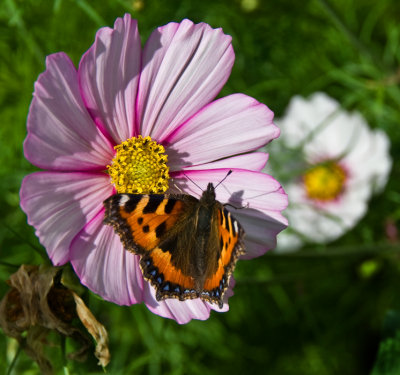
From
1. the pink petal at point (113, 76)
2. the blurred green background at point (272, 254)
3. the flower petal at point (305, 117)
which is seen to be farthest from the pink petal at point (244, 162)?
the flower petal at point (305, 117)

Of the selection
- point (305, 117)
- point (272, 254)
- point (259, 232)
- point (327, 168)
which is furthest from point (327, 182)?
point (259, 232)

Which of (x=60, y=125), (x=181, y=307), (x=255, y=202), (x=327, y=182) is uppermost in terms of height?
(x=60, y=125)

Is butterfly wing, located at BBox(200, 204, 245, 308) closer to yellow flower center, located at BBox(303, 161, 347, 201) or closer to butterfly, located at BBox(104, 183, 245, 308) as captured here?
butterfly, located at BBox(104, 183, 245, 308)

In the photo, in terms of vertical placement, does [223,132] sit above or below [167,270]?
above

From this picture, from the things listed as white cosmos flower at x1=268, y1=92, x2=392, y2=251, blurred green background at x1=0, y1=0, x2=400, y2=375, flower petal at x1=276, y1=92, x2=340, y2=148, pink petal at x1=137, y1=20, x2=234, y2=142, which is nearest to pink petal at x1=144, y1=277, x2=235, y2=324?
pink petal at x1=137, y1=20, x2=234, y2=142

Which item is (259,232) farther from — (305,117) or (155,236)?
(305,117)

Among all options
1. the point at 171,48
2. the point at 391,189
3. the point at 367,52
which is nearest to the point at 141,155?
the point at 171,48
